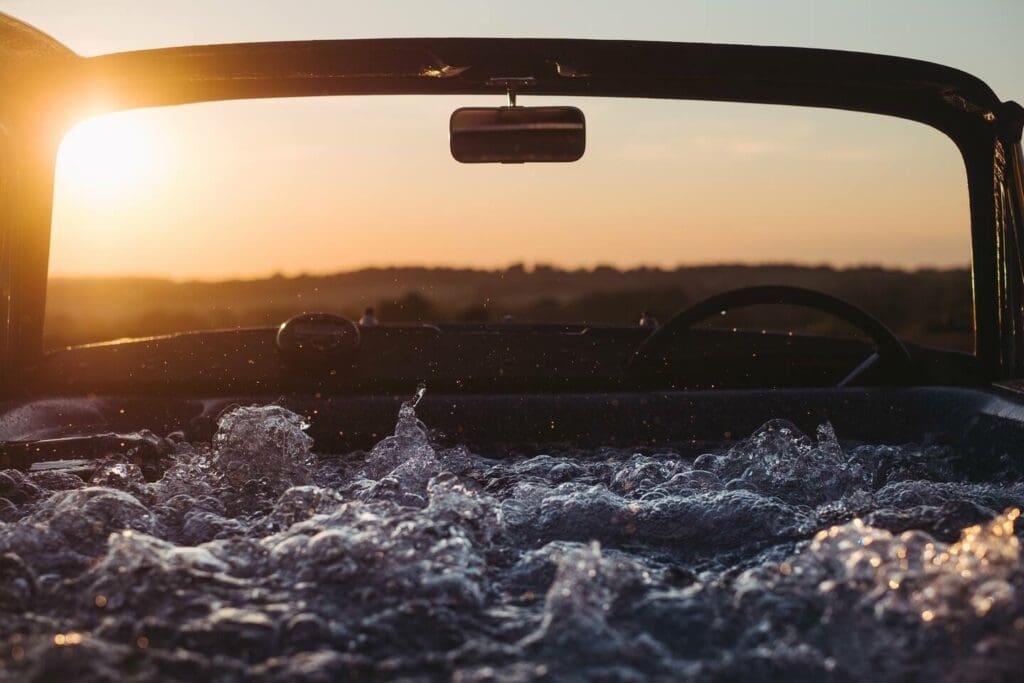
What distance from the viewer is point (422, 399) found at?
13.5ft

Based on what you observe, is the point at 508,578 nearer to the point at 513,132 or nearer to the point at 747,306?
the point at 513,132

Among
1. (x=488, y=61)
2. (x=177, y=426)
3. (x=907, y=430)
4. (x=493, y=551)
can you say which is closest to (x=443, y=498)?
(x=493, y=551)

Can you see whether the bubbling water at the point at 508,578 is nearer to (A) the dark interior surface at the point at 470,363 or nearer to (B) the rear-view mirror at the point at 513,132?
(B) the rear-view mirror at the point at 513,132

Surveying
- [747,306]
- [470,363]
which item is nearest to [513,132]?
[747,306]

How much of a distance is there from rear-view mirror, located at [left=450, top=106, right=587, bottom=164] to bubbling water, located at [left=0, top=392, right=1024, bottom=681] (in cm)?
93

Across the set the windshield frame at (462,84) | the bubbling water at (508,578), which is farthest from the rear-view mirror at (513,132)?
the bubbling water at (508,578)

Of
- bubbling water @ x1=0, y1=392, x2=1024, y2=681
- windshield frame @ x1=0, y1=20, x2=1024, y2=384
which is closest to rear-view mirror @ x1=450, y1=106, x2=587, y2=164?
windshield frame @ x1=0, y1=20, x2=1024, y2=384

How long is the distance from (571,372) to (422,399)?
95 centimetres

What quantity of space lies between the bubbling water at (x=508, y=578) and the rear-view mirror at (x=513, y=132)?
3.05 feet

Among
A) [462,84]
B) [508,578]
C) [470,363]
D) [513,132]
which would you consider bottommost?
[508,578]

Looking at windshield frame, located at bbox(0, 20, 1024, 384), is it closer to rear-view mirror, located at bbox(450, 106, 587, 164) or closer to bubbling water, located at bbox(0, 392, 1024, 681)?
rear-view mirror, located at bbox(450, 106, 587, 164)

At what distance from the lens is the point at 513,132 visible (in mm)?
3336

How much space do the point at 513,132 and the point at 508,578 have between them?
1529 mm

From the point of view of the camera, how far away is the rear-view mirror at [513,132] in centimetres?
332
